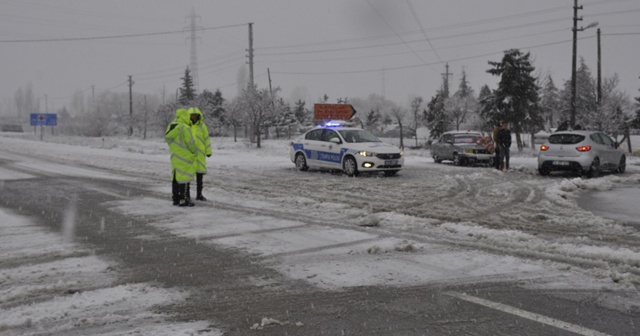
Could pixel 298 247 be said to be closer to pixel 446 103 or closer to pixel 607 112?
pixel 607 112

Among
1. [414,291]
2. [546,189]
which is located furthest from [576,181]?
[414,291]

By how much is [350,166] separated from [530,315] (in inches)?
492

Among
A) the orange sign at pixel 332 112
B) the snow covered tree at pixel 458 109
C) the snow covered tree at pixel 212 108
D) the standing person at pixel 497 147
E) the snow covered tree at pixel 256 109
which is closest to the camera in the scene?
the standing person at pixel 497 147

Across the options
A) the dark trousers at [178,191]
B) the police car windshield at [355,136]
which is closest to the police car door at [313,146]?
the police car windshield at [355,136]

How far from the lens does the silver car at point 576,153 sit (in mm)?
16562

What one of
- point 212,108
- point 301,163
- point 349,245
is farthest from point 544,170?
point 212,108

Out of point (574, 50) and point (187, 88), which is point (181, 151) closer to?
point (574, 50)

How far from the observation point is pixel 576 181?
14133 mm

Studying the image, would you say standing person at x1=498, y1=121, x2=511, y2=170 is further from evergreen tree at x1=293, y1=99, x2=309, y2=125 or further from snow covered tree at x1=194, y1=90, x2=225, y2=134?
evergreen tree at x1=293, y1=99, x2=309, y2=125

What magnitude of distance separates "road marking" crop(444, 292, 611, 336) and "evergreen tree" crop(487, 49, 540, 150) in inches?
1777

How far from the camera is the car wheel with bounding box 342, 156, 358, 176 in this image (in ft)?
53.7

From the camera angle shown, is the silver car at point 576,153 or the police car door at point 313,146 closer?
the silver car at point 576,153

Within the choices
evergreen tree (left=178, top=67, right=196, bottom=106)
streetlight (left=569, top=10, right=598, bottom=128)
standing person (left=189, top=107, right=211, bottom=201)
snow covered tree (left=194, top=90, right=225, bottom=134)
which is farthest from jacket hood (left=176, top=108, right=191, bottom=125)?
evergreen tree (left=178, top=67, right=196, bottom=106)

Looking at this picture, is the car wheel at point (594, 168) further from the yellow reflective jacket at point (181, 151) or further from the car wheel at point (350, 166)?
the yellow reflective jacket at point (181, 151)
